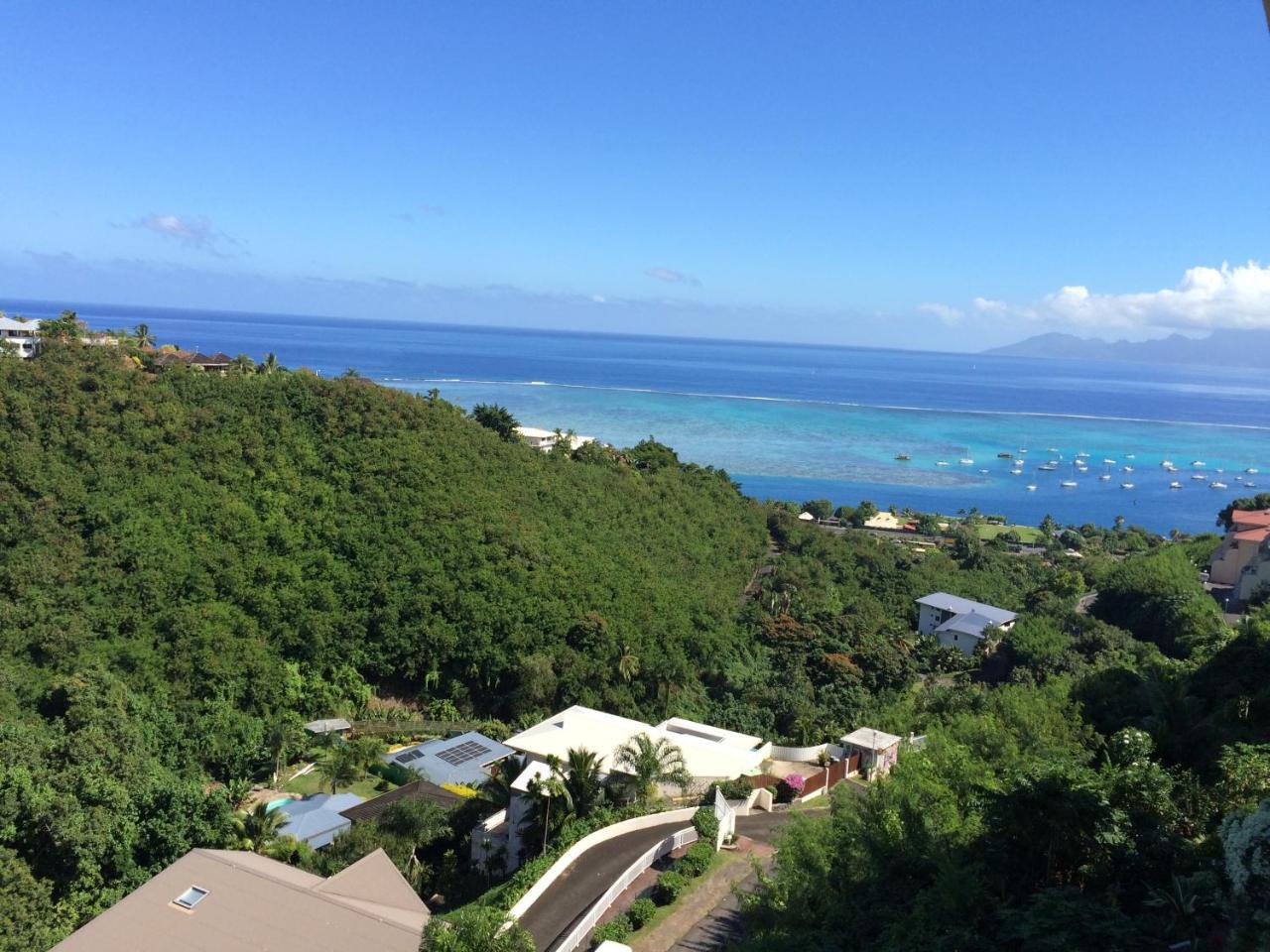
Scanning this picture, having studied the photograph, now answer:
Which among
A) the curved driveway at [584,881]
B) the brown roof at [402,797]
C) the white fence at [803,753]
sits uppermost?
the curved driveway at [584,881]

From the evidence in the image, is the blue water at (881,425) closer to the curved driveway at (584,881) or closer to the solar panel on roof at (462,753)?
the solar panel on roof at (462,753)

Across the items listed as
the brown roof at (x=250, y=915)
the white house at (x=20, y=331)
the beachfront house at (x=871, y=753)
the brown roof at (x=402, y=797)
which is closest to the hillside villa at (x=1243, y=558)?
the beachfront house at (x=871, y=753)

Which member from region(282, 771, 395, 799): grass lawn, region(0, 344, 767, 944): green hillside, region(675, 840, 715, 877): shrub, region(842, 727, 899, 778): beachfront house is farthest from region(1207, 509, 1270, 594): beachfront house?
region(282, 771, 395, 799): grass lawn

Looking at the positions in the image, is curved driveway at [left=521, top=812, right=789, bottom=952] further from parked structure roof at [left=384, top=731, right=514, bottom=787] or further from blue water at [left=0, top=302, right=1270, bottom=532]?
blue water at [left=0, top=302, right=1270, bottom=532]

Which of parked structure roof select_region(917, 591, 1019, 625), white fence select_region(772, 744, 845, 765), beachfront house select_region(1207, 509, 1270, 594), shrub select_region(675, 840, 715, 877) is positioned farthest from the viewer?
beachfront house select_region(1207, 509, 1270, 594)

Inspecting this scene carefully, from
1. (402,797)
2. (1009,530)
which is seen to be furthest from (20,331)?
(1009,530)

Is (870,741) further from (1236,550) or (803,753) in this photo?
(1236,550)
